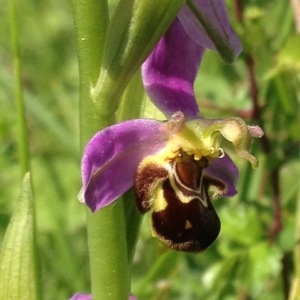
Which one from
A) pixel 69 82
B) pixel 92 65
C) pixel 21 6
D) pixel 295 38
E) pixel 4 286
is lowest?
pixel 4 286

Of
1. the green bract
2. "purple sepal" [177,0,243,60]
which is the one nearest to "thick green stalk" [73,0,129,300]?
the green bract

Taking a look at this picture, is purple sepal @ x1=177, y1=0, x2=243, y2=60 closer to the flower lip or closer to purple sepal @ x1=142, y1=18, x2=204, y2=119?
purple sepal @ x1=142, y1=18, x2=204, y2=119

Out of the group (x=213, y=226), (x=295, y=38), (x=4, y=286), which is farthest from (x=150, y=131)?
(x=295, y=38)

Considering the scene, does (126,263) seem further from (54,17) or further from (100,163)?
(54,17)

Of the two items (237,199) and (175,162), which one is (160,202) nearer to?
(175,162)

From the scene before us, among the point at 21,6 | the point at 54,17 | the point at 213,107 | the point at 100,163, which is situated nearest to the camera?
the point at 100,163
